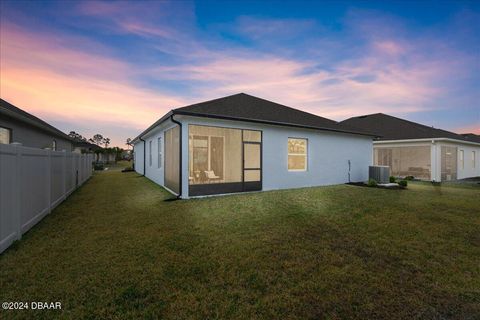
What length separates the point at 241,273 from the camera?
9.91 feet

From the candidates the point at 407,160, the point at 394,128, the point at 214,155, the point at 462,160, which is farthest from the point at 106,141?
the point at 462,160

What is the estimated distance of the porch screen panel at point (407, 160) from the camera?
16516mm

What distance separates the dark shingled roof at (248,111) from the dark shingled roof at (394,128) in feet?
18.6

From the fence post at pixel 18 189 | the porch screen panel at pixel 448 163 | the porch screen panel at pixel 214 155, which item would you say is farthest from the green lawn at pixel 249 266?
the porch screen panel at pixel 448 163

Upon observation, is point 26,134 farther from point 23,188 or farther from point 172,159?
point 23,188

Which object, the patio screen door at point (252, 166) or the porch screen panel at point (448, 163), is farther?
the porch screen panel at point (448, 163)

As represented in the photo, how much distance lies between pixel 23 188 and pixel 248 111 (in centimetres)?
814

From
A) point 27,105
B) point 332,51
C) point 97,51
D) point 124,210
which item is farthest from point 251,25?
point 27,105

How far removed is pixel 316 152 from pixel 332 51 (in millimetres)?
5406

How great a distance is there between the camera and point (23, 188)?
4.52m

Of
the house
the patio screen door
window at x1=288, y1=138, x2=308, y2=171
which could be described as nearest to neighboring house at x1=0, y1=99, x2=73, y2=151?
the house

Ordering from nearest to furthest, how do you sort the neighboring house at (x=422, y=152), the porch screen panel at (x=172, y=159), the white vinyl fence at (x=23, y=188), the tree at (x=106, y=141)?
the white vinyl fence at (x=23, y=188)
the porch screen panel at (x=172, y=159)
the neighboring house at (x=422, y=152)
the tree at (x=106, y=141)

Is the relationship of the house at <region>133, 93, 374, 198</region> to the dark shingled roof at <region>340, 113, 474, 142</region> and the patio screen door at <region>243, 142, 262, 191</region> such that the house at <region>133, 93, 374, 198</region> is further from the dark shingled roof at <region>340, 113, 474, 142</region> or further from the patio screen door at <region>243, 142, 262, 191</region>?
the dark shingled roof at <region>340, 113, 474, 142</region>

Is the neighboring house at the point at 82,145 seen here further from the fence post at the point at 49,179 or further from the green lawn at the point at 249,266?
the green lawn at the point at 249,266
